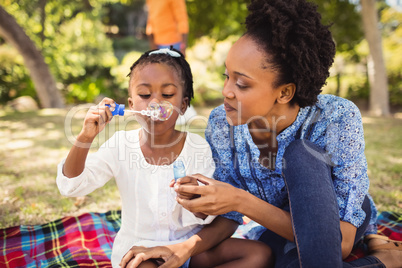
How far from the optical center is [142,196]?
1.77m

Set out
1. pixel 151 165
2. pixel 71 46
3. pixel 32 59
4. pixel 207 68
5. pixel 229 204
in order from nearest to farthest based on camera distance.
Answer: pixel 229 204 < pixel 151 165 < pixel 32 59 < pixel 207 68 < pixel 71 46

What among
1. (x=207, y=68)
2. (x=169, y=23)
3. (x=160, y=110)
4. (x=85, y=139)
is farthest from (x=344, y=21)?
(x=85, y=139)

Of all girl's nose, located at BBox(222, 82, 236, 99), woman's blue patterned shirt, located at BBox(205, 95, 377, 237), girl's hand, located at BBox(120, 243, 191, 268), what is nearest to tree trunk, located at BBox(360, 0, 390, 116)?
woman's blue patterned shirt, located at BBox(205, 95, 377, 237)

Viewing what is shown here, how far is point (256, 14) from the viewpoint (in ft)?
5.41

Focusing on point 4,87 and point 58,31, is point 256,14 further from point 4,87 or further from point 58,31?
point 58,31

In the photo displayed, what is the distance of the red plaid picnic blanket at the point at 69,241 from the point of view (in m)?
1.97

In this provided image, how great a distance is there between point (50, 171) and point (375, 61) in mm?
7830

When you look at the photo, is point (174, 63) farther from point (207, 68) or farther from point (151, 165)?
point (207, 68)

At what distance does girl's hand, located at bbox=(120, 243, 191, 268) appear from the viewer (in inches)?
57.8

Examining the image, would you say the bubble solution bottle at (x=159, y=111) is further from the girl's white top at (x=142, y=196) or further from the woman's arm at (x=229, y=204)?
the woman's arm at (x=229, y=204)

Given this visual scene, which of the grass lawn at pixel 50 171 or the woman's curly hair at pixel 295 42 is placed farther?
the grass lawn at pixel 50 171

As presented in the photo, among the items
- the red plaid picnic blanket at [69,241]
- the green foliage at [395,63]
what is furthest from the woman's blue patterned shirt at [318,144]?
the green foliage at [395,63]

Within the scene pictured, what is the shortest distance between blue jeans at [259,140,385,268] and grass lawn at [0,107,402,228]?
1663mm

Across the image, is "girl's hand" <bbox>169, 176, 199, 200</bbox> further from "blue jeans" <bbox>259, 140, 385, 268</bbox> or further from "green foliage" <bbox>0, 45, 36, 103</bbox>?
"green foliage" <bbox>0, 45, 36, 103</bbox>
